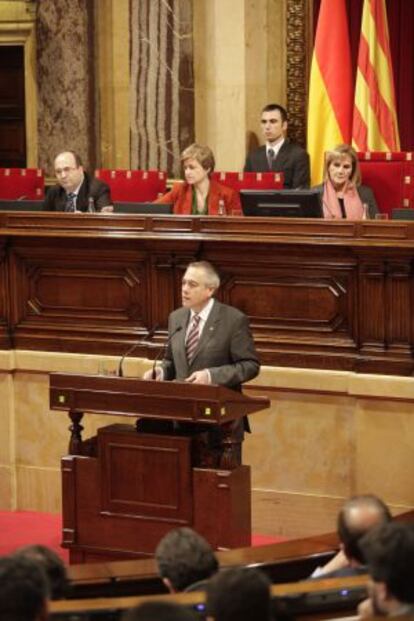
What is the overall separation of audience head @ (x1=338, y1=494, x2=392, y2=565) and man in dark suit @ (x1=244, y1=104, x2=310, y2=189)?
488 cm

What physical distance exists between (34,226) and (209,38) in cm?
324

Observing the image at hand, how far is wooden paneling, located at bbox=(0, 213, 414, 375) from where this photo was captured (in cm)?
714

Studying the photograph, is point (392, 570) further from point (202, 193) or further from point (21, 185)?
point (21, 185)

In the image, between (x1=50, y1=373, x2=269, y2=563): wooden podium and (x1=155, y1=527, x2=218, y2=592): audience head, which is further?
(x1=50, y1=373, x2=269, y2=563): wooden podium

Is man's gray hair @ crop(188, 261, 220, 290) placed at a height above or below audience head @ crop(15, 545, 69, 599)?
above

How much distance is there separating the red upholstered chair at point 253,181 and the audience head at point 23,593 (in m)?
5.18

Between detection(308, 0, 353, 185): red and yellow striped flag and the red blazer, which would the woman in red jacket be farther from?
detection(308, 0, 353, 185): red and yellow striped flag

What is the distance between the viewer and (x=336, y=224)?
7.19 meters

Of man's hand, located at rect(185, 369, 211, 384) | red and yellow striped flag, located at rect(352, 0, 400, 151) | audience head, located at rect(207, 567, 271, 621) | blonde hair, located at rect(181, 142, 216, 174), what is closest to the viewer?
audience head, located at rect(207, 567, 271, 621)

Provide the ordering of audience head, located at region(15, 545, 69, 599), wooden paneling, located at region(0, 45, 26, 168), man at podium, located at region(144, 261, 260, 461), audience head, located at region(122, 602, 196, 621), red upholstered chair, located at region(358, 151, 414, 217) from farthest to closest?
wooden paneling, located at region(0, 45, 26, 168)
red upholstered chair, located at region(358, 151, 414, 217)
man at podium, located at region(144, 261, 260, 461)
audience head, located at region(15, 545, 69, 599)
audience head, located at region(122, 602, 196, 621)

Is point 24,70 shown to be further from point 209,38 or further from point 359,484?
point 359,484

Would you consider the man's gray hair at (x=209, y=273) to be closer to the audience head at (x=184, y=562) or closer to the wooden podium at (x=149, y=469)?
the wooden podium at (x=149, y=469)

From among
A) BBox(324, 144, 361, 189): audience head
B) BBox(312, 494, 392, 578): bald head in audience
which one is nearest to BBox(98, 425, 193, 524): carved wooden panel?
BBox(312, 494, 392, 578): bald head in audience

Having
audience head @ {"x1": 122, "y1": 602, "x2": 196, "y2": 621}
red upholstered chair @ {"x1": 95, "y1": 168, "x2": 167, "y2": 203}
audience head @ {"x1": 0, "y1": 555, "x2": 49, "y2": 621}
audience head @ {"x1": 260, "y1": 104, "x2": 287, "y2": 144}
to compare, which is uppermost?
audience head @ {"x1": 260, "y1": 104, "x2": 287, "y2": 144}
